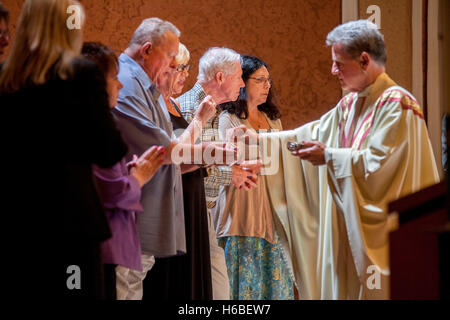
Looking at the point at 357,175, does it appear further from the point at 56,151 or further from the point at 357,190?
the point at 56,151

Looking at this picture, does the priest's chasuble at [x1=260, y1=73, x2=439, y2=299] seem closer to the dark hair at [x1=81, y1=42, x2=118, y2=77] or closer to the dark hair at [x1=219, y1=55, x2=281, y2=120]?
the dark hair at [x1=219, y1=55, x2=281, y2=120]

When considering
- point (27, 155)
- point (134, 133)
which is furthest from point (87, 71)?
point (134, 133)

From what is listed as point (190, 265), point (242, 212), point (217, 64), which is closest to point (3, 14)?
point (190, 265)

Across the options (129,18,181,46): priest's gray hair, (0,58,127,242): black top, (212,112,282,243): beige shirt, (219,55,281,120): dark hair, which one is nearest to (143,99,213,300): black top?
(212,112,282,243): beige shirt

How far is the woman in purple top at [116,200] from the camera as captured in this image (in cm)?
231

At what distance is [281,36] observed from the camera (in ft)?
17.2

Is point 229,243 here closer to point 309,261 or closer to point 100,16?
point 309,261

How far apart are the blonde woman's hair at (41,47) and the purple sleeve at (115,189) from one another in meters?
0.48

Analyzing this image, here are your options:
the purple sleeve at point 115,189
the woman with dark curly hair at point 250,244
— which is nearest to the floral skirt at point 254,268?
the woman with dark curly hair at point 250,244

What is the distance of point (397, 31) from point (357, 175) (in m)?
2.67

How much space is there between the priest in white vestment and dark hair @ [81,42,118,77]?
95 cm

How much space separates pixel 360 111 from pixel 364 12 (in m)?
2.33

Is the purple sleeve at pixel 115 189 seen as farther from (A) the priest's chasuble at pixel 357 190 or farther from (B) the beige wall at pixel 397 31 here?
(B) the beige wall at pixel 397 31
